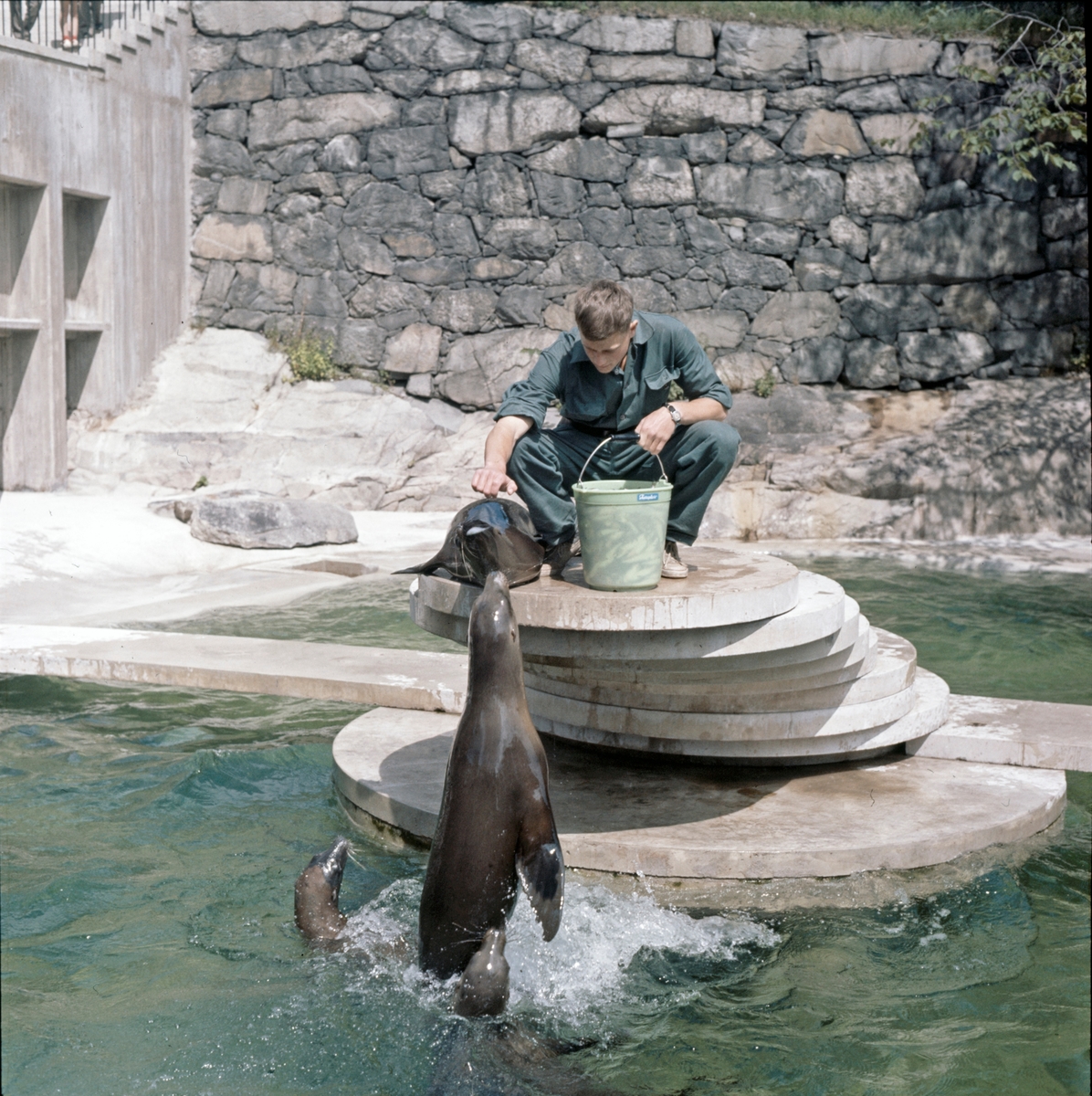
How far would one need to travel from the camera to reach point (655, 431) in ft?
12.5

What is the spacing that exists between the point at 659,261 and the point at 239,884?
11004 millimetres

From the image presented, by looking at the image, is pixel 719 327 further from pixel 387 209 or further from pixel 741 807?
pixel 741 807

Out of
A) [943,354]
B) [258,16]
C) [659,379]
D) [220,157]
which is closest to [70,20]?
[220,157]

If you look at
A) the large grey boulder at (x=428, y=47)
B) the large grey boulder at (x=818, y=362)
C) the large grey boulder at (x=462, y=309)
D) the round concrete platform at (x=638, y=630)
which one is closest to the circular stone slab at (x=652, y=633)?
the round concrete platform at (x=638, y=630)

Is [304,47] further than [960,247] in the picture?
Yes


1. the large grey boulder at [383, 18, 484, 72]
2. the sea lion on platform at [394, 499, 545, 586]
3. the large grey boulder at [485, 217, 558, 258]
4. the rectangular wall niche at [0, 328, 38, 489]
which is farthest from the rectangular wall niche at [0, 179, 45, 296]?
the sea lion on platform at [394, 499, 545, 586]

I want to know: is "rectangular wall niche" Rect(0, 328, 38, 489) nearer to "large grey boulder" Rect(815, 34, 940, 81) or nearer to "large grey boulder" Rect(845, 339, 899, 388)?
"large grey boulder" Rect(845, 339, 899, 388)

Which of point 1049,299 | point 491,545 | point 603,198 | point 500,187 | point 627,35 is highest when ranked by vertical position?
point 627,35

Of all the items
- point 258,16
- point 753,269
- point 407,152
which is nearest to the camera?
point 753,269

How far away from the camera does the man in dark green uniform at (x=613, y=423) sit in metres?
3.86

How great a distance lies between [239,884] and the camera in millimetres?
3791

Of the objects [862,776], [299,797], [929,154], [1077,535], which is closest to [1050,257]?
[929,154]

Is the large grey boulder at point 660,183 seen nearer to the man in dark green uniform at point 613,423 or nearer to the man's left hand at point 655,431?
the man in dark green uniform at point 613,423

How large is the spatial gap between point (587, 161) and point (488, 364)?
8.44ft
